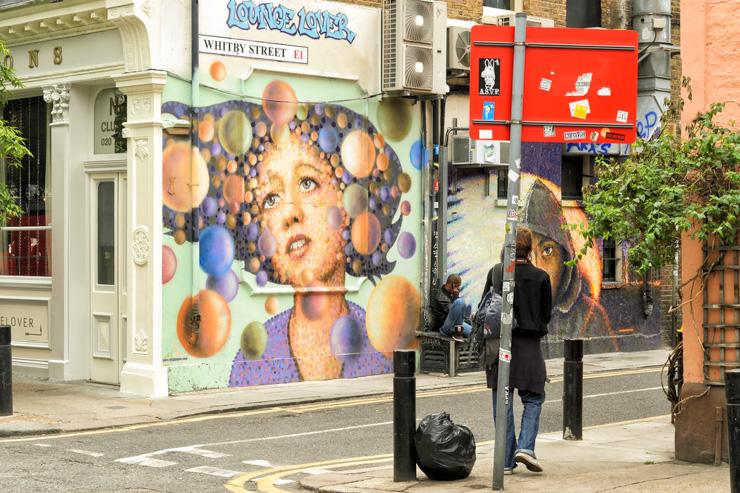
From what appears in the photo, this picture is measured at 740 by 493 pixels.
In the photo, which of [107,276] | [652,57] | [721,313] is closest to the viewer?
[721,313]

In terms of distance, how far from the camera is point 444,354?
18.7 metres

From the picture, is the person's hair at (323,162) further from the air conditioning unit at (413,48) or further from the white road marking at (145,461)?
the white road marking at (145,461)

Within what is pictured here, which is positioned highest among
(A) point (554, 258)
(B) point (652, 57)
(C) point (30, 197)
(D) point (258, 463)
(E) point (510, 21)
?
(E) point (510, 21)

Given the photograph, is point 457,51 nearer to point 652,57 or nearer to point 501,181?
point 501,181

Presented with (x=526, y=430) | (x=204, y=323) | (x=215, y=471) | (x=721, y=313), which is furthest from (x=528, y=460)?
(x=204, y=323)

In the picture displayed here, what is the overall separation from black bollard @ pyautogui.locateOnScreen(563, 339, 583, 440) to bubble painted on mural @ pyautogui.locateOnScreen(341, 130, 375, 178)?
6.57 metres

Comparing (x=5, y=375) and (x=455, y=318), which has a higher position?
(x=455, y=318)

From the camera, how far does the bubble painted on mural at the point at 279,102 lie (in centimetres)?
1733

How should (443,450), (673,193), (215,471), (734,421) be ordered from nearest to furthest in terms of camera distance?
(734,421), (443,450), (673,193), (215,471)

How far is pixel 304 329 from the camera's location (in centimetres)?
1780

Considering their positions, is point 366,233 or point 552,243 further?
point 552,243

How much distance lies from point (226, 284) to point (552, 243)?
6.57 metres

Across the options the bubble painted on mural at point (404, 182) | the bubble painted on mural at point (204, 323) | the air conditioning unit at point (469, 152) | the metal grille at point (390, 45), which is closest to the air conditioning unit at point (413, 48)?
the metal grille at point (390, 45)

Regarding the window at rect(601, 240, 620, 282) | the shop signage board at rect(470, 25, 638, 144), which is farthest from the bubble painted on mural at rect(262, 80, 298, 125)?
the shop signage board at rect(470, 25, 638, 144)
